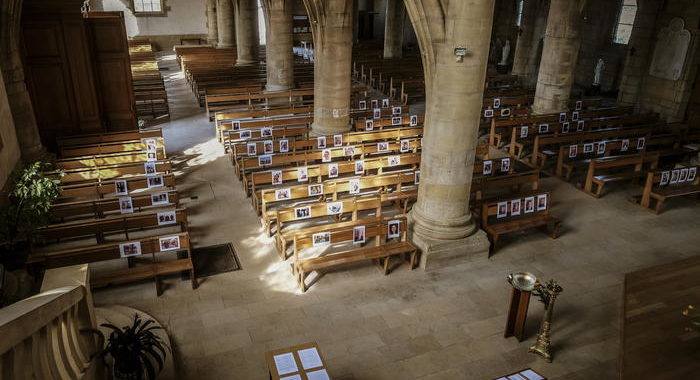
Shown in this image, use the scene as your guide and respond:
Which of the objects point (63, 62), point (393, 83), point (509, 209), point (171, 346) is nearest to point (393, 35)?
point (393, 83)

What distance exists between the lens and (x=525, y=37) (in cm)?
2406

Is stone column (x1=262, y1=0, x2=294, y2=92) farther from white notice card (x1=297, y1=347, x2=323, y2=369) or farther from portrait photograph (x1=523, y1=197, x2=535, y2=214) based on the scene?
white notice card (x1=297, y1=347, x2=323, y2=369)

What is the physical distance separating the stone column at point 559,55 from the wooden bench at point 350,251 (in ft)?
33.8

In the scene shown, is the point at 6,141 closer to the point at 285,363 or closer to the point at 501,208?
the point at 285,363

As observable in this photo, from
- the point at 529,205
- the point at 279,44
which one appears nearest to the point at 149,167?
the point at 529,205

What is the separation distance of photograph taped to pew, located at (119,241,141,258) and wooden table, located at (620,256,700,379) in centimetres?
678

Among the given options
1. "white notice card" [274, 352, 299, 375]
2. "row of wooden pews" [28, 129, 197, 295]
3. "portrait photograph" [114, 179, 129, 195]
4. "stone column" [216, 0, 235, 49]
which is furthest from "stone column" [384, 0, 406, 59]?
"white notice card" [274, 352, 299, 375]

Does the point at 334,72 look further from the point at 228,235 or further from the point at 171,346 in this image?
the point at 171,346

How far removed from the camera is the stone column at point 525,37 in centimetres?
2377

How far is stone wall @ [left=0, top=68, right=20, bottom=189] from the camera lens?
934 centimetres

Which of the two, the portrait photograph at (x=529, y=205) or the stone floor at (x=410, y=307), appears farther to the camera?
the portrait photograph at (x=529, y=205)

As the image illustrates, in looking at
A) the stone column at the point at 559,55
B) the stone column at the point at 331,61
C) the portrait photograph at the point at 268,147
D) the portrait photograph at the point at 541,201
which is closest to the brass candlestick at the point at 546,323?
the portrait photograph at the point at 541,201

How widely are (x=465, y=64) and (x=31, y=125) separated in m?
9.63

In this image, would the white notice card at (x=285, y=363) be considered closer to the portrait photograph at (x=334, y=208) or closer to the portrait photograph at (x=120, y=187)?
the portrait photograph at (x=334, y=208)
